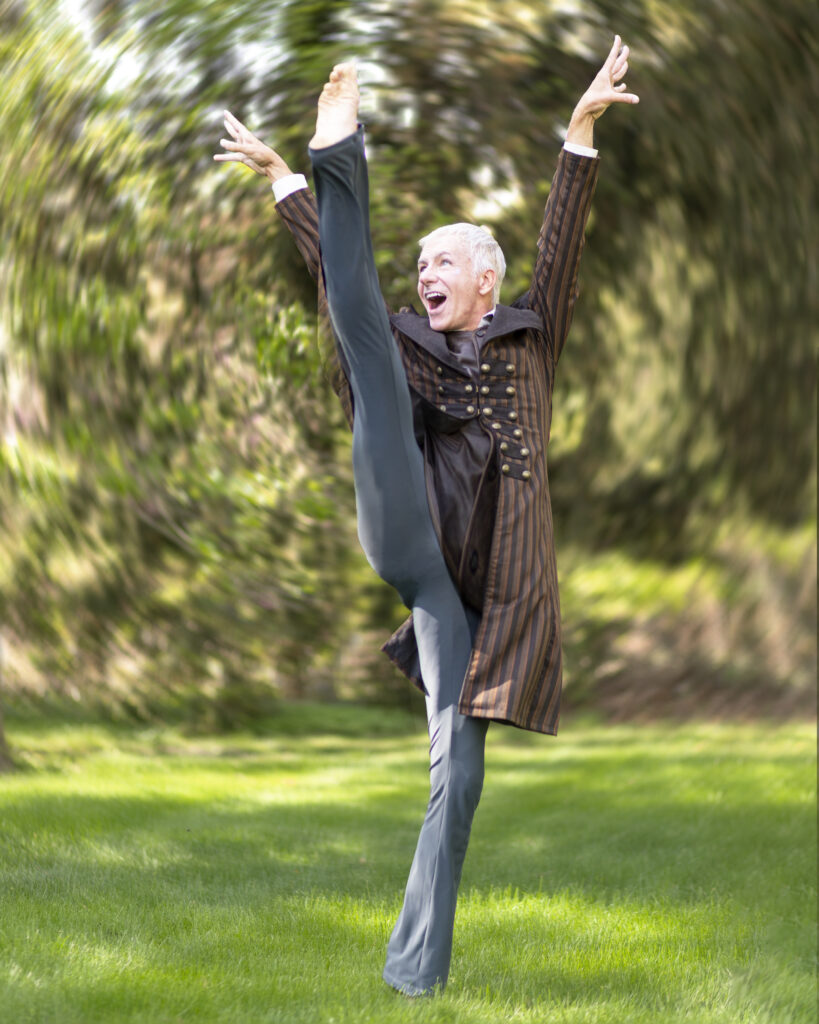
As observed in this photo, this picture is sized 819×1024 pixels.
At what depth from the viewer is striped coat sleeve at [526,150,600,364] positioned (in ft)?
8.33

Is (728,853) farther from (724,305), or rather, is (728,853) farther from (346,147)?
(346,147)

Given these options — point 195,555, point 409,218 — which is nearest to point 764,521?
point 409,218

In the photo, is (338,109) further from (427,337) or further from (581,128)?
(581,128)

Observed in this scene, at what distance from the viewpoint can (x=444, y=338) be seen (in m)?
2.49

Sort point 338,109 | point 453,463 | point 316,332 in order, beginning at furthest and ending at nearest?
point 316,332, point 453,463, point 338,109

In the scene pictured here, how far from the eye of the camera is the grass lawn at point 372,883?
232 cm

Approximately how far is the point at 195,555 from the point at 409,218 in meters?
2.05

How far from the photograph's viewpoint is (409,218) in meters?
6.02

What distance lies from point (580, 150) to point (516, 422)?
2.01ft

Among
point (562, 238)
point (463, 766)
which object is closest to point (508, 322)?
point (562, 238)

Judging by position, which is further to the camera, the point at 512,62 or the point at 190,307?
the point at 190,307

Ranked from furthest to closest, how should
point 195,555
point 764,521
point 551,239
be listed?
point 195,555, point 764,521, point 551,239

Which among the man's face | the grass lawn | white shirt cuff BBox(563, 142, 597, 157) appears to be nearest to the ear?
the man's face

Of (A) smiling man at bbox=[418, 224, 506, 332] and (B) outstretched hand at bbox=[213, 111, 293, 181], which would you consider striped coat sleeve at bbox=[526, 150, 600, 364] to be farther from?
(B) outstretched hand at bbox=[213, 111, 293, 181]
